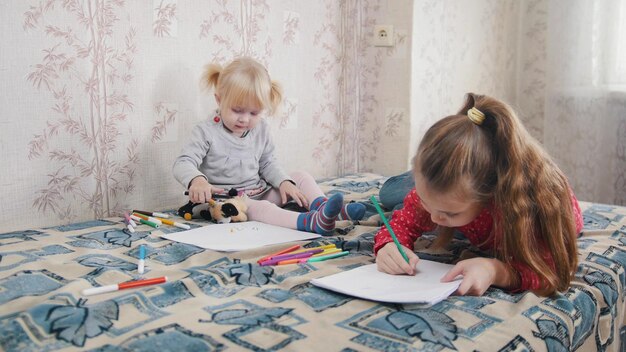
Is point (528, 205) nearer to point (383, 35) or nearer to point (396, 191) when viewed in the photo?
point (396, 191)

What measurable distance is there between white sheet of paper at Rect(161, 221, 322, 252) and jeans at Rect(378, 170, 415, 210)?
0.95 feet

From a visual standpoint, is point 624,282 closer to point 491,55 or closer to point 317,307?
point 317,307

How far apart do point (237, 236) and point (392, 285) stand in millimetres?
470

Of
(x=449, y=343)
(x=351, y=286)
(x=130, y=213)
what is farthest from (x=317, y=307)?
(x=130, y=213)

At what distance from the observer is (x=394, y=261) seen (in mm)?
1113

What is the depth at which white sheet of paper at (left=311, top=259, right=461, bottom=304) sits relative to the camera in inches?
38.1

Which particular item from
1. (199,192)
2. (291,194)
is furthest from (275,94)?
(199,192)

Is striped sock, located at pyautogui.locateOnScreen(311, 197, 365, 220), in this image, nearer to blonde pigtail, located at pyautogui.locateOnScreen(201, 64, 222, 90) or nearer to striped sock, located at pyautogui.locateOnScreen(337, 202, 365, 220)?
striped sock, located at pyautogui.locateOnScreen(337, 202, 365, 220)

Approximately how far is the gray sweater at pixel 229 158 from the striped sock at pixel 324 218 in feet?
1.10

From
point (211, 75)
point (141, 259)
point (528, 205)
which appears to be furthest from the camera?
point (211, 75)

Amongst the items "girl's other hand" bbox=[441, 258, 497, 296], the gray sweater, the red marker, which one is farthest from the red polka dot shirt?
the gray sweater

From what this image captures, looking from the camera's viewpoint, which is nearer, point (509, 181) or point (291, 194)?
point (509, 181)

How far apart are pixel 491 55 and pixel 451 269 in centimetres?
201

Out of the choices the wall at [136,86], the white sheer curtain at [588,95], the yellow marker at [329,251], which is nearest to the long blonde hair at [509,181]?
the yellow marker at [329,251]
